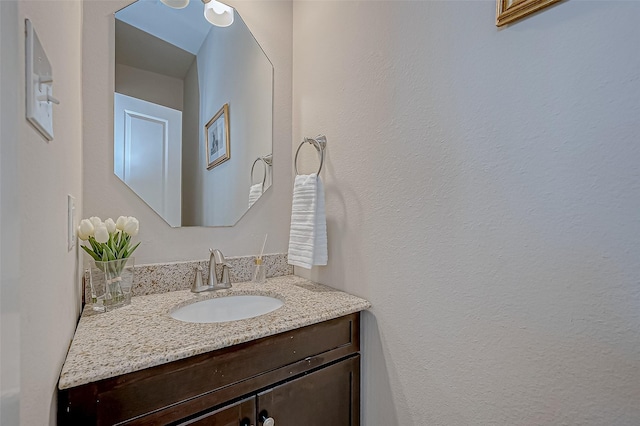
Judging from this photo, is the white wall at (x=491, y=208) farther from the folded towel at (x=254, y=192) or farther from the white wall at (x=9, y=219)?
the white wall at (x=9, y=219)

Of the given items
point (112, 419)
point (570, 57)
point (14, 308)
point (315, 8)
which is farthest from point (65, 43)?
point (570, 57)

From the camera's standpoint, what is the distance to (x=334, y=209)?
128 centimetres

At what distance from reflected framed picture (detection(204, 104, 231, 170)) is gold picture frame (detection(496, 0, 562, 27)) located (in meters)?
1.05

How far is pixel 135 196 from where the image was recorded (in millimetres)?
1167

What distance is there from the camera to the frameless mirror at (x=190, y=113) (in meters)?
1.17

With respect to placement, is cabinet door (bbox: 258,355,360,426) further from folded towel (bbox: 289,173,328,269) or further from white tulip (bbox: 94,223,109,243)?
white tulip (bbox: 94,223,109,243)

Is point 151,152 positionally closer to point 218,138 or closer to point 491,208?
point 218,138

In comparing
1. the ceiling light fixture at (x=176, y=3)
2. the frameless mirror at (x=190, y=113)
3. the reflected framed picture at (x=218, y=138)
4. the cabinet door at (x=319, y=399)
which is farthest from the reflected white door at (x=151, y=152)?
the cabinet door at (x=319, y=399)

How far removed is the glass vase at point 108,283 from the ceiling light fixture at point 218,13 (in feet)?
3.49

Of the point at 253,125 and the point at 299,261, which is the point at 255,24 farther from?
the point at 299,261

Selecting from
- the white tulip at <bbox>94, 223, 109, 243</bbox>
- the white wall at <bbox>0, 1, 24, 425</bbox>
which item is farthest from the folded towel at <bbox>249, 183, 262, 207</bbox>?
the white wall at <bbox>0, 1, 24, 425</bbox>

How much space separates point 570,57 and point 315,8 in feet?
3.60

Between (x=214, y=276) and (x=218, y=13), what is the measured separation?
1144 millimetres

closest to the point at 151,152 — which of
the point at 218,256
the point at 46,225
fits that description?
the point at 218,256
